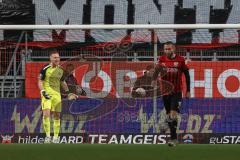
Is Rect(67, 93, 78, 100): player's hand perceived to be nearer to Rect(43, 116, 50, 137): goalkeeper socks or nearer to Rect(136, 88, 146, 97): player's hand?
Rect(43, 116, 50, 137): goalkeeper socks

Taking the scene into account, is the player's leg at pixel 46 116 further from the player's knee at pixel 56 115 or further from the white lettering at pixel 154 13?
the white lettering at pixel 154 13

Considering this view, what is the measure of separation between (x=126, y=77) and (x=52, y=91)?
129 centimetres

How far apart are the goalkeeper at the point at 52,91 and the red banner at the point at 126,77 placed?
0.72 feet

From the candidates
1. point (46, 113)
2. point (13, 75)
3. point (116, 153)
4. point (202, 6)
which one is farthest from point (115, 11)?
point (116, 153)

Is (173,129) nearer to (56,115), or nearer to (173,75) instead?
(173,75)

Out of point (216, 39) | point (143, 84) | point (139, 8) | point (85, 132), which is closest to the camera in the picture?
point (143, 84)

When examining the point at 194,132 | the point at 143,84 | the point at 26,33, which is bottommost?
the point at 194,132

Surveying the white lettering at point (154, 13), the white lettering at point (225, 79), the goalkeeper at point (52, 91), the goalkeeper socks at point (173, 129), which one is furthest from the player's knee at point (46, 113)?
the white lettering at point (154, 13)

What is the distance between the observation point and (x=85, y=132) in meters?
11.8

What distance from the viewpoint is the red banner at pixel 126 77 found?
11125 millimetres

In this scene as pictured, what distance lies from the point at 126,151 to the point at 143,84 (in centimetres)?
483

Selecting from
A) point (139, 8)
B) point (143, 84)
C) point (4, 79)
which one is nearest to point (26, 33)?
point (4, 79)

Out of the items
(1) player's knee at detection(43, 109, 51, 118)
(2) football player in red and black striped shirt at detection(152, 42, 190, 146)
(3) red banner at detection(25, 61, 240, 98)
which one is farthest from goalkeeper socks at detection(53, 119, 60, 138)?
(2) football player in red and black striped shirt at detection(152, 42, 190, 146)

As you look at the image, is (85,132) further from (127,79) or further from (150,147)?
(150,147)
